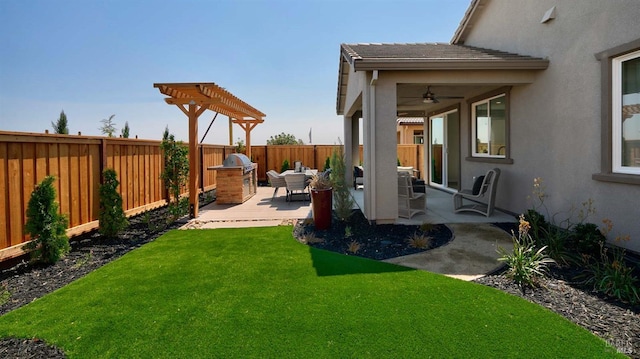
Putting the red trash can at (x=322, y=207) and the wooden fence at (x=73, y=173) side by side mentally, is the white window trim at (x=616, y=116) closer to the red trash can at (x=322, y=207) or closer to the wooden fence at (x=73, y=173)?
the red trash can at (x=322, y=207)

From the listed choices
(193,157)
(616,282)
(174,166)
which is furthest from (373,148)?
(174,166)

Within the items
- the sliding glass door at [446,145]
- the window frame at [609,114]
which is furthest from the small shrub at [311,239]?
the sliding glass door at [446,145]

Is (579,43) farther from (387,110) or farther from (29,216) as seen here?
(29,216)

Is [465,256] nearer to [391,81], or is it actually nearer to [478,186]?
[478,186]

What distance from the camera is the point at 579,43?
5.58 meters

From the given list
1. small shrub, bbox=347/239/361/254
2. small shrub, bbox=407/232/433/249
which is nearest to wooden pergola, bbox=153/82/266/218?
small shrub, bbox=347/239/361/254

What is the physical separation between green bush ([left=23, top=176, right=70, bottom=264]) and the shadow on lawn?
373cm

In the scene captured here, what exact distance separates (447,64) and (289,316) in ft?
18.0

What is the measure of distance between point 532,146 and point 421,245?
346 centimetres

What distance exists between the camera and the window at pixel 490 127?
8055 millimetres

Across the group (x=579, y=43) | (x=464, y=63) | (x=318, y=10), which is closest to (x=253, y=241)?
(x=464, y=63)

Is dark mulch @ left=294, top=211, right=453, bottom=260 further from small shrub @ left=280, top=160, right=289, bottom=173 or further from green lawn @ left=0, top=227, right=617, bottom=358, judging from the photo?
small shrub @ left=280, top=160, right=289, bottom=173

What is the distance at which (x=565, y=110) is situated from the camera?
5.92 meters

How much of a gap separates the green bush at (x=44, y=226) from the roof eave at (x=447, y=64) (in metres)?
5.33
